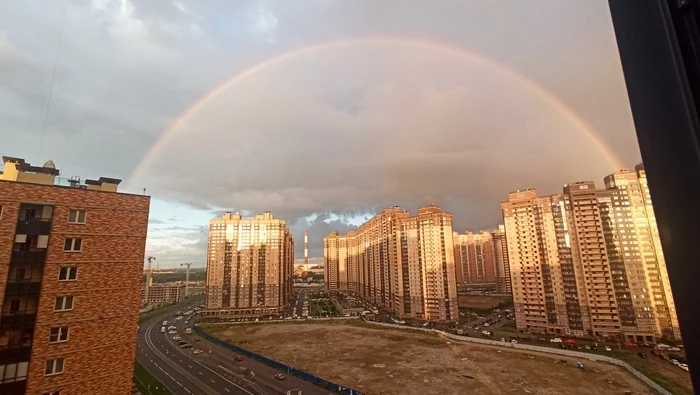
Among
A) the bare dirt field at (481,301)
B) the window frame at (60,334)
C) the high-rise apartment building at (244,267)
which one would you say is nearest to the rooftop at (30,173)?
the window frame at (60,334)

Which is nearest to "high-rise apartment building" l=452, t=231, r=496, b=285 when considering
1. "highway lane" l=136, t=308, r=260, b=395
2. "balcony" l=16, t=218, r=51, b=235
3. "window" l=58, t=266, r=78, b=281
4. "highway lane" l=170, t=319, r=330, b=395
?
"highway lane" l=170, t=319, r=330, b=395

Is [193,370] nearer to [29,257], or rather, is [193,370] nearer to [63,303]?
[63,303]

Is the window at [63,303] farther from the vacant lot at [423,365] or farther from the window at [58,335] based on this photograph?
the vacant lot at [423,365]

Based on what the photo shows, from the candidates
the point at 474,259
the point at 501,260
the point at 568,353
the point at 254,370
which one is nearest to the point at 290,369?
the point at 254,370

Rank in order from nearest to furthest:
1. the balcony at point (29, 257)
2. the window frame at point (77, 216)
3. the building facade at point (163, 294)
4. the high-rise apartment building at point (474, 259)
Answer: the balcony at point (29, 257)
the window frame at point (77, 216)
the building facade at point (163, 294)
the high-rise apartment building at point (474, 259)

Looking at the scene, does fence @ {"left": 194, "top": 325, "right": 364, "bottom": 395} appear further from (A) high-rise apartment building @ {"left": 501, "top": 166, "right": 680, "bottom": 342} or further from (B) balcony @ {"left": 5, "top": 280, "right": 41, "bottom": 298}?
(A) high-rise apartment building @ {"left": 501, "top": 166, "right": 680, "bottom": 342}

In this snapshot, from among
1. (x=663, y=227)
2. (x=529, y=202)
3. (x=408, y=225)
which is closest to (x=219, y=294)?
(x=408, y=225)
